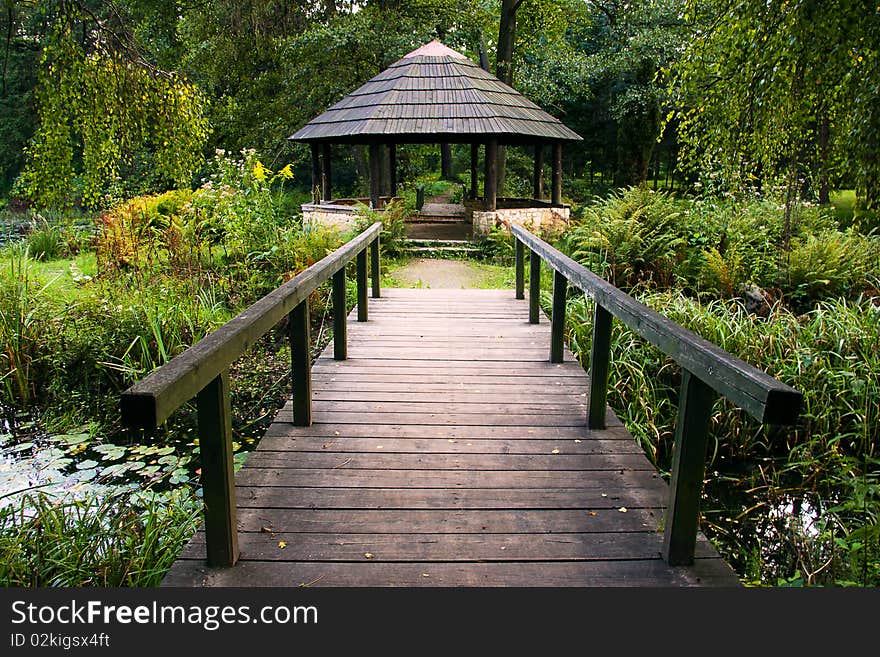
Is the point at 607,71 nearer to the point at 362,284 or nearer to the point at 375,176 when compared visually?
the point at 375,176

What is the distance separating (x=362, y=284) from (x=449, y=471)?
10.6 feet

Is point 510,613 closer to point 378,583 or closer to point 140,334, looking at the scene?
point 378,583

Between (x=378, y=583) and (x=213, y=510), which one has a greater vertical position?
(x=213, y=510)

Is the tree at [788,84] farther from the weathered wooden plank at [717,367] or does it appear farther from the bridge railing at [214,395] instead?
the bridge railing at [214,395]

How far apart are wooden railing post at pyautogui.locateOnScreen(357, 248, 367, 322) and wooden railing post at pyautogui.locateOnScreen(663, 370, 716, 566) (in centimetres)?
417

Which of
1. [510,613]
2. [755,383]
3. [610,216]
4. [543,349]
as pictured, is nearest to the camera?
[755,383]

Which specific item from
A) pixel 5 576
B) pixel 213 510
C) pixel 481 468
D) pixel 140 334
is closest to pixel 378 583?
pixel 213 510

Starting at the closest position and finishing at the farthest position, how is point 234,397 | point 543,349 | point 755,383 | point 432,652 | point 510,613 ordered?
point 755,383
point 432,652
point 510,613
point 543,349
point 234,397

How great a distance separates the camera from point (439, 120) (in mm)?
13406

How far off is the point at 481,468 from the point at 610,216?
253 inches

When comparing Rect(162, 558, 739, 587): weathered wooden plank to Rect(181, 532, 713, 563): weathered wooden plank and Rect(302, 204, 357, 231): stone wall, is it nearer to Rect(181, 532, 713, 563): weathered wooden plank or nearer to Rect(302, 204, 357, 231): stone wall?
Rect(181, 532, 713, 563): weathered wooden plank

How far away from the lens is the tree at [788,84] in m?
3.20

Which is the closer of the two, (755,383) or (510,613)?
(755,383)

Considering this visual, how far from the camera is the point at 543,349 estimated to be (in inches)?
213
